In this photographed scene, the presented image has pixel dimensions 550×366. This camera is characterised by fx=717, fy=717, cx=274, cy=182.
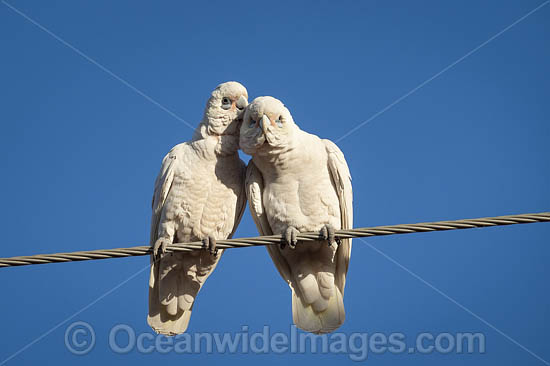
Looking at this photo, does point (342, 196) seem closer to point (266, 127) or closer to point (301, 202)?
point (301, 202)

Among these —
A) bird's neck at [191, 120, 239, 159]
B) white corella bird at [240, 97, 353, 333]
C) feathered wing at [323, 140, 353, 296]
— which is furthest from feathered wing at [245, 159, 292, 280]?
feathered wing at [323, 140, 353, 296]

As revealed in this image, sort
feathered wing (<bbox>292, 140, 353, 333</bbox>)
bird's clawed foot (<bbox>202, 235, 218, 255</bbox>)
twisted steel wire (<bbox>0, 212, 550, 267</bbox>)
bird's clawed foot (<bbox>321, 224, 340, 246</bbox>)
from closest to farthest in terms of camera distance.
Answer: twisted steel wire (<bbox>0, 212, 550, 267</bbox>) → bird's clawed foot (<bbox>202, 235, 218, 255</bbox>) → bird's clawed foot (<bbox>321, 224, 340, 246</bbox>) → feathered wing (<bbox>292, 140, 353, 333</bbox>)

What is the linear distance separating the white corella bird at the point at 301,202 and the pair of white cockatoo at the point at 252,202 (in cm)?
1

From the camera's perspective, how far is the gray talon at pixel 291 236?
24.5ft

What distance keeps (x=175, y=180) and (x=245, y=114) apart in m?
1.08

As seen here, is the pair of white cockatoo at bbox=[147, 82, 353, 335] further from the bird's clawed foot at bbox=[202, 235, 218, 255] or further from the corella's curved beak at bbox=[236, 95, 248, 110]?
the bird's clawed foot at bbox=[202, 235, 218, 255]

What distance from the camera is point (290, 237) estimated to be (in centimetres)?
753

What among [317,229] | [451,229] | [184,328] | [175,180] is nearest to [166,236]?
[175,180]

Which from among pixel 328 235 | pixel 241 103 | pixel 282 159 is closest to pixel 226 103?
pixel 241 103

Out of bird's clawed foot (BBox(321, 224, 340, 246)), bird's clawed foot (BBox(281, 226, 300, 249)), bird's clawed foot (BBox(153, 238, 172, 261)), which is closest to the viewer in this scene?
bird's clawed foot (BBox(321, 224, 340, 246))

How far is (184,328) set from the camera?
8258 mm

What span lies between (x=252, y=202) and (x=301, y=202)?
0.57 meters

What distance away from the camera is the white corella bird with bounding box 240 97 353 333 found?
25.3ft

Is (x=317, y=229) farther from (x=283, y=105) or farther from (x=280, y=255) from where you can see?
(x=283, y=105)
